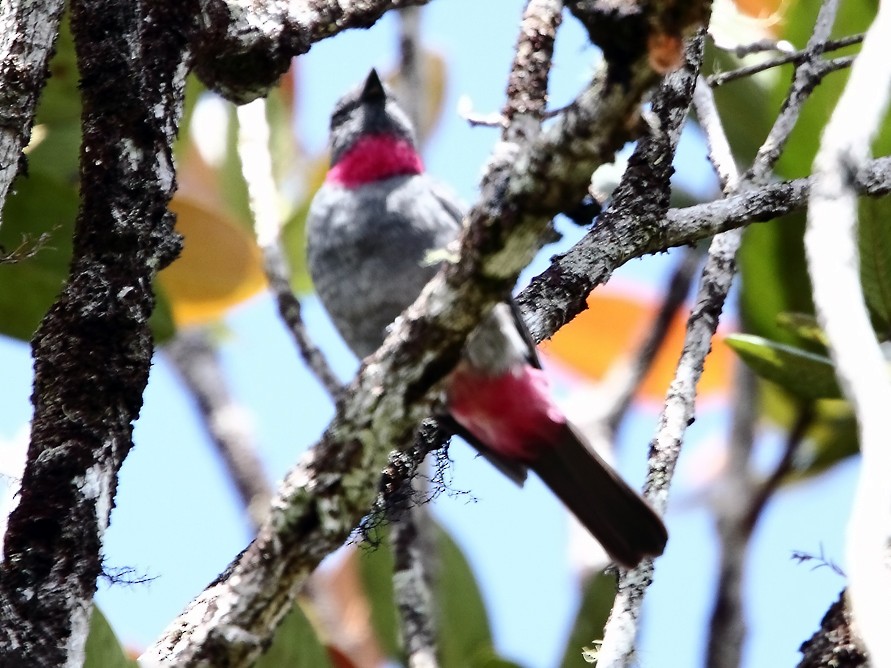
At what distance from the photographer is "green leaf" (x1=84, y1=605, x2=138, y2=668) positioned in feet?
5.13

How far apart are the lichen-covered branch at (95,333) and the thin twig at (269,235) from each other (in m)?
1.14

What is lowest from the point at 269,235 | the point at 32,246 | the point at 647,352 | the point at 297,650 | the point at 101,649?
the point at 101,649

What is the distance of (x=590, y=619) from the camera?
9.56 ft

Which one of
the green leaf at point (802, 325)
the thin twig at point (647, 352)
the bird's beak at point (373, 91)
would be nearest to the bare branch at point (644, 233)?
the green leaf at point (802, 325)

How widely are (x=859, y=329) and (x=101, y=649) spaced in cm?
104

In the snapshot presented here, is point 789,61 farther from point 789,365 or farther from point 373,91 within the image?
point 373,91

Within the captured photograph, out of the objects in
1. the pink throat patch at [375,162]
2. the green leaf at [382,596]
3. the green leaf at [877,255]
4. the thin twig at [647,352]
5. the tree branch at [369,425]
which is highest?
the pink throat patch at [375,162]

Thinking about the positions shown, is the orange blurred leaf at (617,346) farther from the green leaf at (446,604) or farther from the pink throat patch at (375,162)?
the green leaf at (446,604)

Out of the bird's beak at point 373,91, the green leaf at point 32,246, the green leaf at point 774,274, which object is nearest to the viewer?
the green leaf at point 32,246

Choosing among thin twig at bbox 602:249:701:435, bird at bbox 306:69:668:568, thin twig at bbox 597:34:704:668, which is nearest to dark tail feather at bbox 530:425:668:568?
bird at bbox 306:69:668:568

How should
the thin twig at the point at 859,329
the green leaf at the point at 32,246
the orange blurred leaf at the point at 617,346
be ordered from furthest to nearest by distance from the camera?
the orange blurred leaf at the point at 617,346, the green leaf at the point at 32,246, the thin twig at the point at 859,329

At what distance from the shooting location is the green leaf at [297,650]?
2.47 metres

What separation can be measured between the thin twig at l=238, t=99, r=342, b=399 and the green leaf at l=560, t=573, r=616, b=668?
80 centimetres

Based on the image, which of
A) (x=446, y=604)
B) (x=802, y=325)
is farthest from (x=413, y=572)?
(x=802, y=325)
